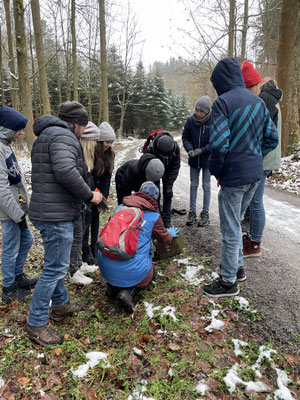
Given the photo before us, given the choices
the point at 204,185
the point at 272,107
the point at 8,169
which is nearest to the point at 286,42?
the point at 204,185

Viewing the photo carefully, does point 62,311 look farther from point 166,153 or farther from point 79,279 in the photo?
point 166,153

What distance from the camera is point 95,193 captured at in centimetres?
275

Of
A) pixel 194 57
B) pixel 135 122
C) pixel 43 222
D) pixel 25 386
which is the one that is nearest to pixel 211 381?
pixel 25 386

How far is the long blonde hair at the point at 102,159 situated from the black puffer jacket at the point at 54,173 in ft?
4.20

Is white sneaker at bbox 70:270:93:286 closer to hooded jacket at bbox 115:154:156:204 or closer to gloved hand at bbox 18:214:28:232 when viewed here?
gloved hand at bbox 18:214:28:232

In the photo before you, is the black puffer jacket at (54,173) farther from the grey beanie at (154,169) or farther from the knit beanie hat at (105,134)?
the grey beanie at (154,169)

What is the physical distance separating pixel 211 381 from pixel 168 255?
208 cm

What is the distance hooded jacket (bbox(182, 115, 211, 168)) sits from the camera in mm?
5023

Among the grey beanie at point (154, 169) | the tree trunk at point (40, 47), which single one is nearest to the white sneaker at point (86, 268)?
the grey beanie at point (154, 169)

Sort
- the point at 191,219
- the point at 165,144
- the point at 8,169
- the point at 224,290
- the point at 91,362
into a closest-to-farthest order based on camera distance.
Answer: the point at 91,362 < the point at 8,169 < the point at 224,290 < the point at 165,144 < the point at 191,219

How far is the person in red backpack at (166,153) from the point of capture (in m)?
4.27

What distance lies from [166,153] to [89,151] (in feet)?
4.37

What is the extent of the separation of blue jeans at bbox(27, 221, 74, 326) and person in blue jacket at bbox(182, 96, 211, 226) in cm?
319

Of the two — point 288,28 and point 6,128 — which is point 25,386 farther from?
point 288,28
